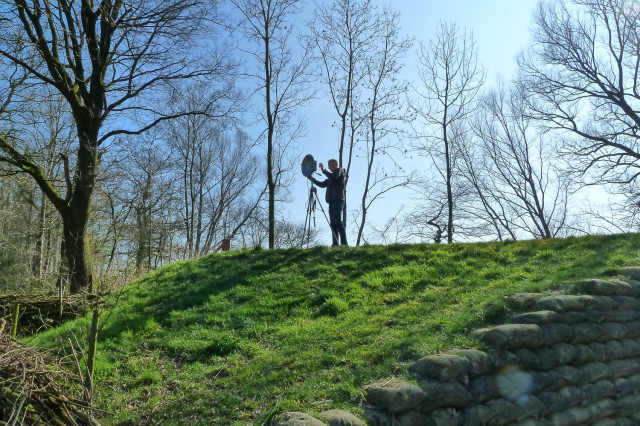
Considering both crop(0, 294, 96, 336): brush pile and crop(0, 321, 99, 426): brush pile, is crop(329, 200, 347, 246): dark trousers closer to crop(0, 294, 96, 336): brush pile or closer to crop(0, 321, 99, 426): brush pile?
crop(0, 294, 96, 336): brush pile

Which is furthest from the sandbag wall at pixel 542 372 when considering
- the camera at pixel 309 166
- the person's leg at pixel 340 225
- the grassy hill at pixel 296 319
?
the camera at pixel 309 166

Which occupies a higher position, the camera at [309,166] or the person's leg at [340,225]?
the camera at [309,166]

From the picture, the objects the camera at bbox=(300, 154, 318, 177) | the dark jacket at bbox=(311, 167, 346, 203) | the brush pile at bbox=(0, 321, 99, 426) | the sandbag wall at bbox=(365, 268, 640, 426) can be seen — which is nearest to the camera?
the brush pile at bbox=(0, 321, 99, 426)

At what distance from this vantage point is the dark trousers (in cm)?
1095

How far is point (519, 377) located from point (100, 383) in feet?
14.5

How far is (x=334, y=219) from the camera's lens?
11.1m

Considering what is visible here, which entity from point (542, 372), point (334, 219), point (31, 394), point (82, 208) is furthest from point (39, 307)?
point (542, 372)

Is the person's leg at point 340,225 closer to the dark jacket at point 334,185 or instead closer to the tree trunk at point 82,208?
the dark jacket at point 334,185

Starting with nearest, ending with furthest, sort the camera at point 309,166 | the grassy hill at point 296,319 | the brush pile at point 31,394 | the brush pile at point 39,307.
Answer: the brush pile at point 31,394 < the grassy hill at point 296,319 < the brush pile at point 39,307 < the camera at point 309,166

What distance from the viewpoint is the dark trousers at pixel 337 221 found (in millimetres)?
10945

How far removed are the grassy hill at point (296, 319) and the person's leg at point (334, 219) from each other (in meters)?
1.15

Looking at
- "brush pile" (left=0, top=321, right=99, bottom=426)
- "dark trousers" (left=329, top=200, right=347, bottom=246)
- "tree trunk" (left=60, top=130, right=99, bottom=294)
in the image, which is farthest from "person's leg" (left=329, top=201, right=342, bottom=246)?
"brush pile" (left=0, top=321, right=99, bottom=426)

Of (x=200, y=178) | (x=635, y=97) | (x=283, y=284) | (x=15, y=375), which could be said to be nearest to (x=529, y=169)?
(x=635, y=97)

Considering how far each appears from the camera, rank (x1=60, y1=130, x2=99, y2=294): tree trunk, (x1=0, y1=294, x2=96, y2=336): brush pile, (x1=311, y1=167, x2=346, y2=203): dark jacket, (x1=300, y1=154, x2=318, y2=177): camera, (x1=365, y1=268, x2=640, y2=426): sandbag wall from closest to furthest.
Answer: (x1=365, y1=268, x2=640, y2=426): sandbag wall < (x1=0, y1=294, x2=96, y2=336): brush pile < (x1=60, y1=130, x2=99, y2=294): tree trunk < (x1=311, y1=167, x2=346, y2=203): dark jacket < (x1=300, y1=154, x2=318, y2=177): camera
